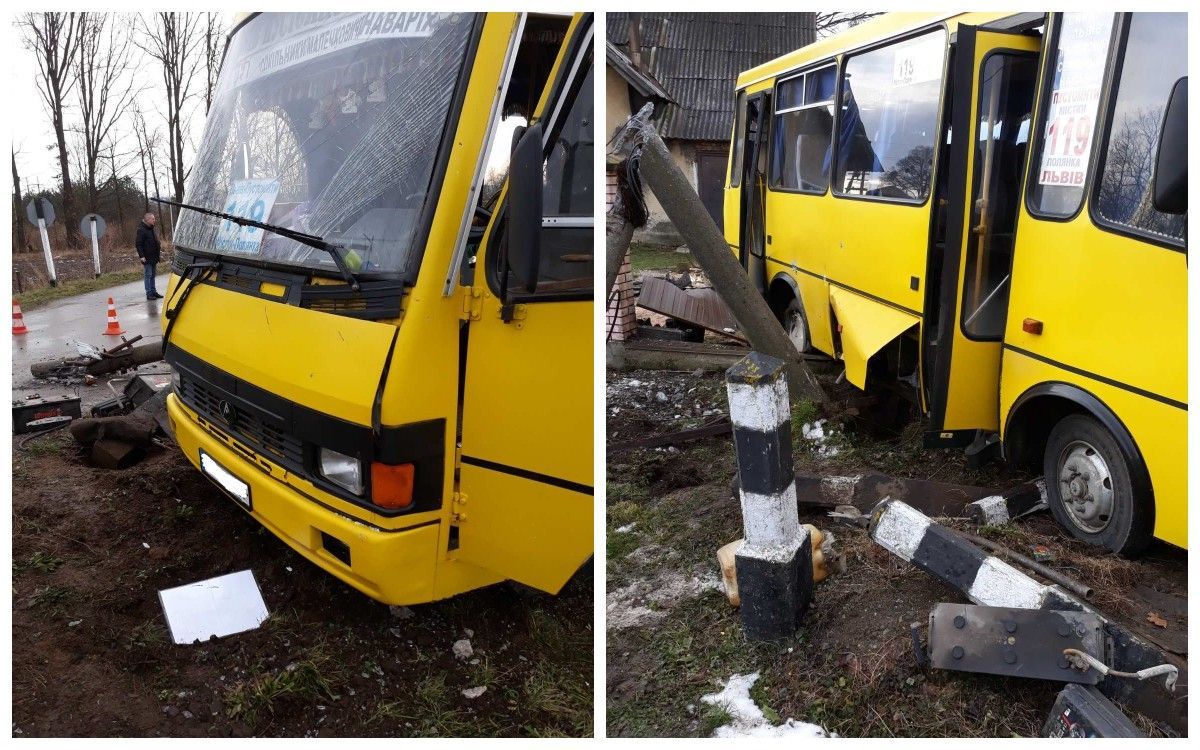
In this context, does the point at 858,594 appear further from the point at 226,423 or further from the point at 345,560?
the point at 226,423

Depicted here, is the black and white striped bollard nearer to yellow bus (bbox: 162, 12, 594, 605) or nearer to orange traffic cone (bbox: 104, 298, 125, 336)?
yellow bus (bbox: 162, 12, 594, 605)

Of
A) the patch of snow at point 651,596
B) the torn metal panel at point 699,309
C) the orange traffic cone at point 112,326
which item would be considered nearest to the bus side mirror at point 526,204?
the patch of snow at point 651,596

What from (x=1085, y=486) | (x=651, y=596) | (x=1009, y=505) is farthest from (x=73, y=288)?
(x=1085, y=486)

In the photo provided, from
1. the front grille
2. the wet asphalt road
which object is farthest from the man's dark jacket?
the front grille

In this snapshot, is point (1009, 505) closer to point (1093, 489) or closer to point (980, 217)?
point (1093, 489)

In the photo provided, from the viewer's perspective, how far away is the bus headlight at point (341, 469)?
302 centimetres

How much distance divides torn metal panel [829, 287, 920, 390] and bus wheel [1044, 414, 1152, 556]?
1.37 meters

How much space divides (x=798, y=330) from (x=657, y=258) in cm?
1038

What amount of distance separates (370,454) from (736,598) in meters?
1.66

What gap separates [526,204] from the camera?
262 centimetres

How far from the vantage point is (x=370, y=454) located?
2.93 metres

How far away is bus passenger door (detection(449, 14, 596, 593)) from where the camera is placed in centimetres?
294

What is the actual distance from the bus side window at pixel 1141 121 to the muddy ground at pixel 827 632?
142 centimetres

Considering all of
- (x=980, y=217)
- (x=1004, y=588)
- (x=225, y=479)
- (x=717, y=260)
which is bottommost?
(x=1004, y=588)
